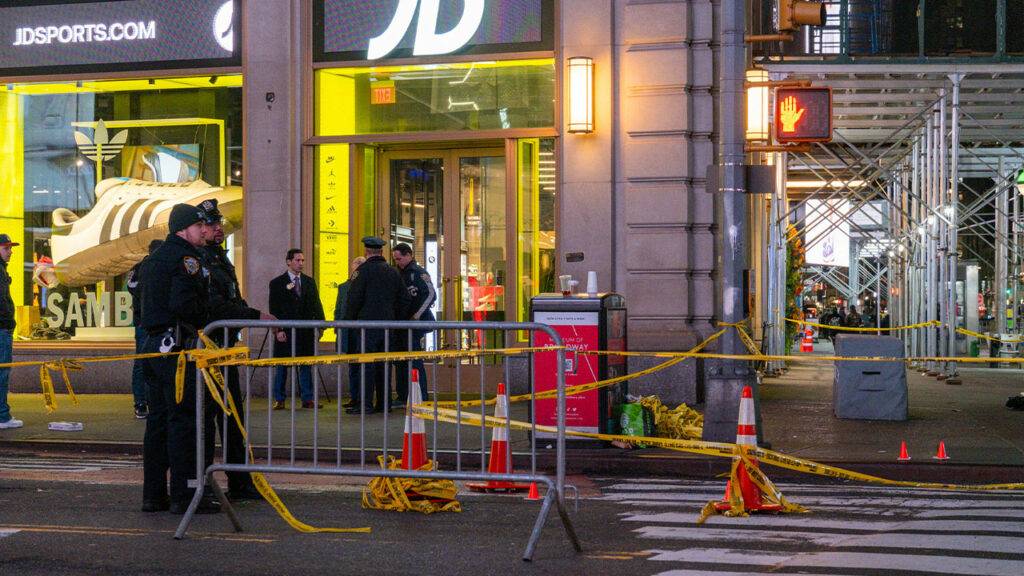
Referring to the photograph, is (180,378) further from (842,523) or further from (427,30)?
(427,30)

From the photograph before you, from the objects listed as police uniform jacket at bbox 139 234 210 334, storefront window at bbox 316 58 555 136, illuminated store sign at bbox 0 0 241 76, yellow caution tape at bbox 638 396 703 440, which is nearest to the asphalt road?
police uniform jacket at bbox 139 234 210 334

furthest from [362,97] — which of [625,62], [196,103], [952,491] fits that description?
[952,491]

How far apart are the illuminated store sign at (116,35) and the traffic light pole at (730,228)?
844 cm

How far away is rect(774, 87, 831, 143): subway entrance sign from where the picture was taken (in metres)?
12.9

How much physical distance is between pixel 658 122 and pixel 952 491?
7.44 m

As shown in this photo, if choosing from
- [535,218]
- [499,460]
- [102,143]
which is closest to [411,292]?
[535,218]

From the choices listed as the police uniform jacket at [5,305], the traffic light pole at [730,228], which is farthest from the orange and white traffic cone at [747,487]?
the police uniform jacket at [5,305]

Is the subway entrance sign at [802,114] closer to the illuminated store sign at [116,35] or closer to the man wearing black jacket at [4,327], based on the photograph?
the man wearing black jacket at [4,327]

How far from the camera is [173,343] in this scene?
858 cm

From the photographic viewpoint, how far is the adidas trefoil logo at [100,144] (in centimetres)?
1919

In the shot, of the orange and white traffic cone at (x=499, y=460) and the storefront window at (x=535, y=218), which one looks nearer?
the orange and white traffic cone at (x=499, y=460)

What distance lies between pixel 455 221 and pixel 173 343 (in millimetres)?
9501

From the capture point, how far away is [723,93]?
12094mm

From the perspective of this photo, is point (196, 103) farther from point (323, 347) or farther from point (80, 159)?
point (323, 347)
